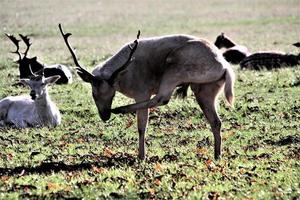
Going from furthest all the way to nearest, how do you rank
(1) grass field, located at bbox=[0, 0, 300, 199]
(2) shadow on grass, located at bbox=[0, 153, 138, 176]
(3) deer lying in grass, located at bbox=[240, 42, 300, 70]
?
1. (3) deer lying in grass, located at bbox=[240, 42, 300, 70]
2. (2) shadow on grass, located at bbox=[0, 153, 138, 176]
3. (1) grass field, located at bbox=[0, 0, 300, 199]

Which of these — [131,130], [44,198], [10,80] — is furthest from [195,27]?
[44,198]

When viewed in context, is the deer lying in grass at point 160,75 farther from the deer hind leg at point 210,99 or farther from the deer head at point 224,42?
the deer head at point 224,42

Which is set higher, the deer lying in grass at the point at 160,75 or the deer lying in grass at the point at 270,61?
the deer lying in grass at the point at 160,75

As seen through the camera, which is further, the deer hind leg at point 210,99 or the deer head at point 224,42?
the deer head at point 224,42

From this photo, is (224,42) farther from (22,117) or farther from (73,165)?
(73,165)

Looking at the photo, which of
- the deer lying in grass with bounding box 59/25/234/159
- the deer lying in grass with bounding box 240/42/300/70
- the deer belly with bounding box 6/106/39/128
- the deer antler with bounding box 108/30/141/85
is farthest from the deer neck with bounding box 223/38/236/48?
the deer antler with bounding box 108/30/141/85

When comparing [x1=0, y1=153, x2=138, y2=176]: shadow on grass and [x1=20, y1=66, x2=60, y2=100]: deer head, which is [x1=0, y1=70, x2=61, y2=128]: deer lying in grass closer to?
[x1=20, y1=66, x2=60, y2=100]: deer head

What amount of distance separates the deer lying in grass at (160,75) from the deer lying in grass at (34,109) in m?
3.73

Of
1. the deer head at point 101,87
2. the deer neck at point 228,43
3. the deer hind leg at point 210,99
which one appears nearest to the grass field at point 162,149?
the deer hind leg at point 210,99

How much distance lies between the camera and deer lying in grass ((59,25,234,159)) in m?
10.9

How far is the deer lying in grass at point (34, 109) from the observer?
14.9 metres

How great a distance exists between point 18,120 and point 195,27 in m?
28.6

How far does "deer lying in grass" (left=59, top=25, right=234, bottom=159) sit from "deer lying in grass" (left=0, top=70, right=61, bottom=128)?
373 cm

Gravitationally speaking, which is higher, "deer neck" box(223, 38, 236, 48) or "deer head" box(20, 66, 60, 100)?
"deer head" box(20, 66, 60, 100)
